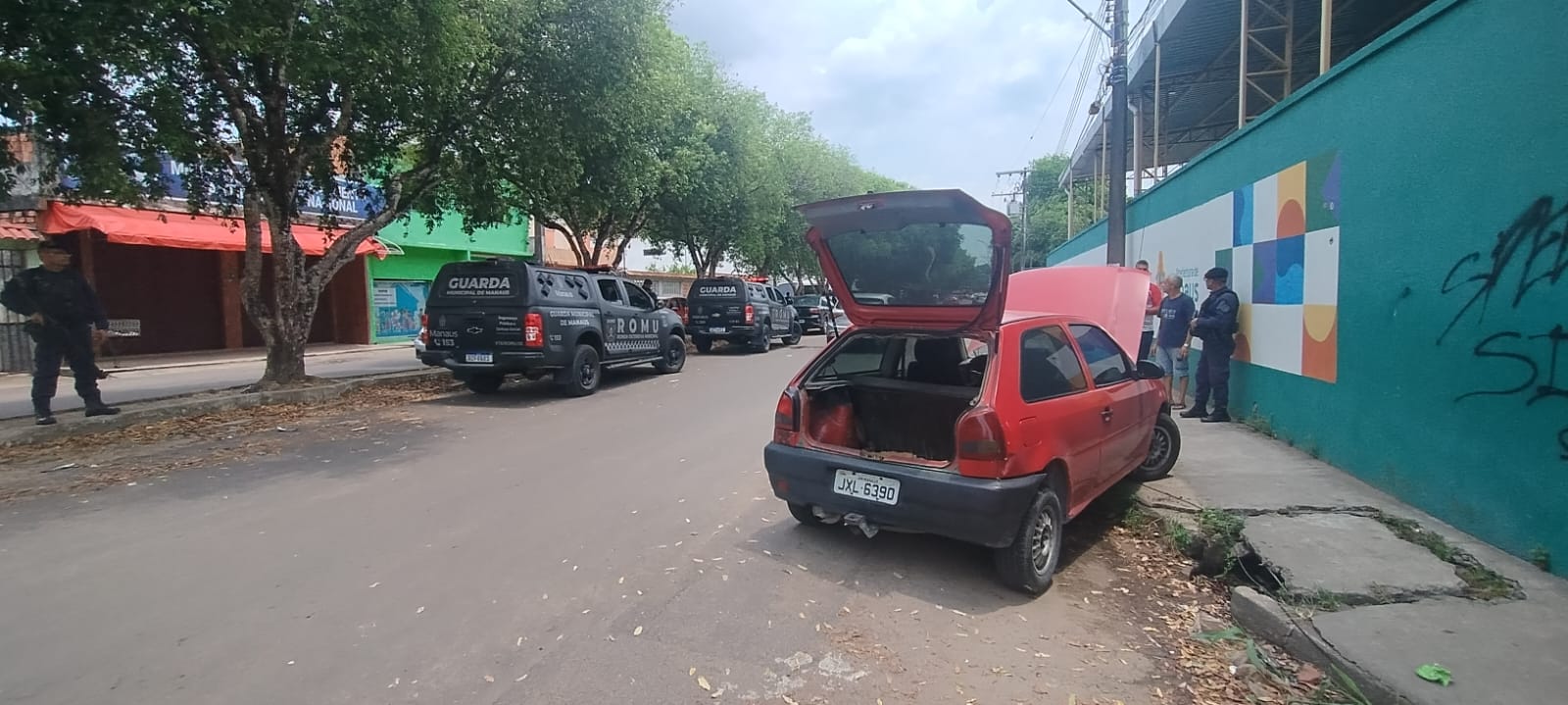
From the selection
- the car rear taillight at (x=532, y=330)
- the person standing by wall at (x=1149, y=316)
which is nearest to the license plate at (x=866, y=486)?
the person standing by wall at (x=1149, y=316)

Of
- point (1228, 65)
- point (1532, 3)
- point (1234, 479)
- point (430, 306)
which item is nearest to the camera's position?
point (1532, 3)

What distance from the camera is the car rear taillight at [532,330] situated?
1004 cm

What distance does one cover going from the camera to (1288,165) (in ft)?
23.0

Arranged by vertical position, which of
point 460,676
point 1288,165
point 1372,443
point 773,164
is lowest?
point 460,676

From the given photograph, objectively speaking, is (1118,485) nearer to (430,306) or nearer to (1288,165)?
(1288,165)

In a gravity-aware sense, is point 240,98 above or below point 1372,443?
above

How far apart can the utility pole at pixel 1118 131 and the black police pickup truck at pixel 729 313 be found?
8.33 meters

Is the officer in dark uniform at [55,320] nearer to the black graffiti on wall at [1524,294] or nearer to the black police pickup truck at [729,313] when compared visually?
the black police pickup truck at [729,313]

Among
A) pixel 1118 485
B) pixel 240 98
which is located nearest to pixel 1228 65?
pixel 1118 485

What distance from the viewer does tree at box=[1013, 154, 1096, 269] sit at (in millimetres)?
43969

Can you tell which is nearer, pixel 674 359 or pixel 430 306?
pixel 430 306

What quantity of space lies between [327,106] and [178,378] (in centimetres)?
734

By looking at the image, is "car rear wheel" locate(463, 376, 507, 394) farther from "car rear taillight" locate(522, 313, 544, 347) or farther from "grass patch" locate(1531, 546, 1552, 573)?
"grass patch" locate(1531, 546, 1552, 573)

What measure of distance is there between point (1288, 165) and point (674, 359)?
33.0 feet
